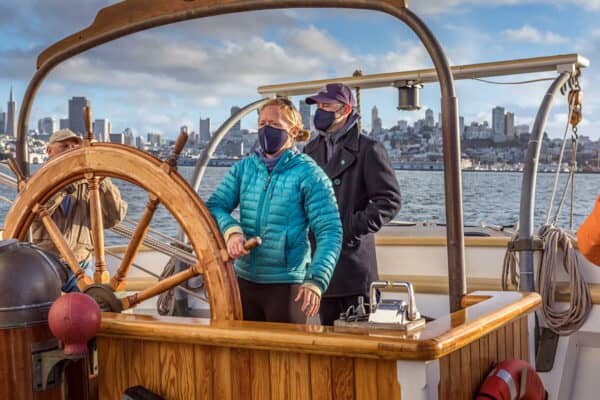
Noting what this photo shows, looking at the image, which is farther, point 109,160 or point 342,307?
point 342,307

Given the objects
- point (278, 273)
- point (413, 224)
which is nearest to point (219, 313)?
point (278, 273)

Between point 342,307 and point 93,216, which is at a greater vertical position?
point 93,216

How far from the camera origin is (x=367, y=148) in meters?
2.85

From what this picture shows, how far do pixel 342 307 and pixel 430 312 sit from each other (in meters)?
1.33

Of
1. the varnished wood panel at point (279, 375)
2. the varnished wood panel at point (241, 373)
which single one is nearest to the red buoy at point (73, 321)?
the varnished wood panel at point (241, 373)

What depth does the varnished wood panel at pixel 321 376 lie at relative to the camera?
73.6 inches

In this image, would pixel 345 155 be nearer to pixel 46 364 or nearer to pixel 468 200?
pixel 46 364

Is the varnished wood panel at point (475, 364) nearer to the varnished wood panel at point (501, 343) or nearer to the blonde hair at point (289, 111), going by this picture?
the varnished wood panel at point (501, 343)

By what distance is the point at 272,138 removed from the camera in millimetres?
2361

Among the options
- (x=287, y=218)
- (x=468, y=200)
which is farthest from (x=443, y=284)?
(x=468, y=200)

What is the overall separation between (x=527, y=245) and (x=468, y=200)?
32.5 metres

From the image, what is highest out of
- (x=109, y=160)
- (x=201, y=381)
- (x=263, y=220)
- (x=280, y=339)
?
(x=109, y=160)

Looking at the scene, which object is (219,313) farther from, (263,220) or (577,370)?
A: (577,370)

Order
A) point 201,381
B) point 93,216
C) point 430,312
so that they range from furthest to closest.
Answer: point 430,312
point 93,216
point 201,381
